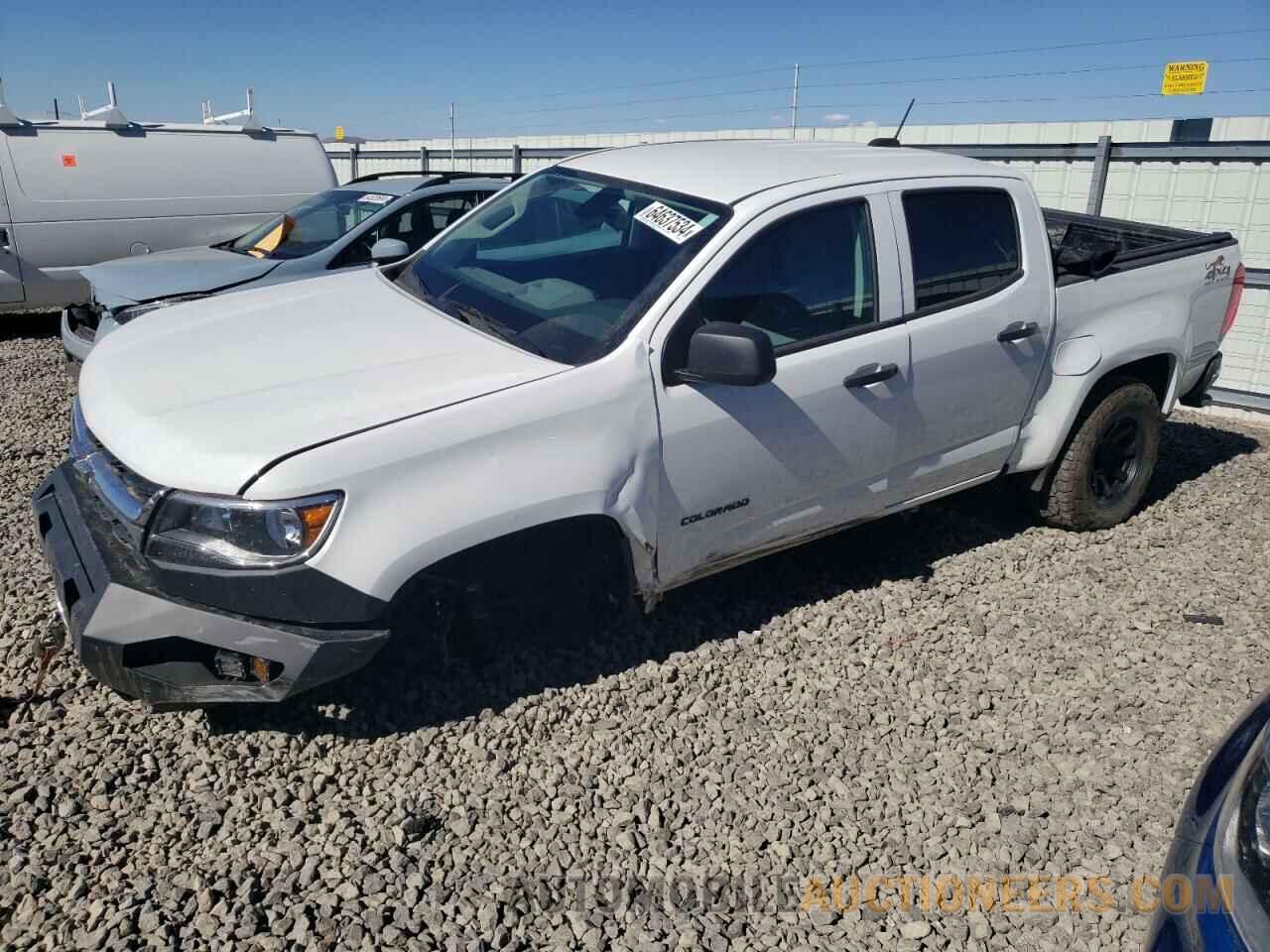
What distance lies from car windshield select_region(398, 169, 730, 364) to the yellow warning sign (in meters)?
8.26

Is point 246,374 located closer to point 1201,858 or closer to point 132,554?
point 132,554

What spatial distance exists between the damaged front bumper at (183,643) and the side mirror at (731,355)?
132 centimetres

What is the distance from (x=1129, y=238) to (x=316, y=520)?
16.3ft

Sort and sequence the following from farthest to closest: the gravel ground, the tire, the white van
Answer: the white van, the tire, the gravel ground

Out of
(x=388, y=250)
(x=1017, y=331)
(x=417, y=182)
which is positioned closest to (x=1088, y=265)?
(x=1017, y=331)

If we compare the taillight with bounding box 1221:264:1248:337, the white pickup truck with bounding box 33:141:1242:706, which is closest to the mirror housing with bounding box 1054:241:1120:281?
the white pickup truck with bounding box 33:141:1242:706

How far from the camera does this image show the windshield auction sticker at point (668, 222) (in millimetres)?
3473

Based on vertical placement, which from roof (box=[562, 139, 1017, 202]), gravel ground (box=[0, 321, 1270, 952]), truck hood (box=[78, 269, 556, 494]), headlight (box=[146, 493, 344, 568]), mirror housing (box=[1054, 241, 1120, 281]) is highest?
roof (box=[562, 139, 1017, 202])

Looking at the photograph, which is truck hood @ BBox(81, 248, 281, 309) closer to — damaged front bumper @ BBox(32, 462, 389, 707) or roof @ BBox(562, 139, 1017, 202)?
roof @ BBox(562, 139, 1017, 202)

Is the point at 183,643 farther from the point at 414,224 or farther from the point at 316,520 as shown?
the point at 414,224

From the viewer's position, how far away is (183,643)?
2721 millimetres

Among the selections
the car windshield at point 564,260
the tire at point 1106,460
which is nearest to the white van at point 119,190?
the car windshield at point 564,260

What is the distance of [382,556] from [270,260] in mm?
5105

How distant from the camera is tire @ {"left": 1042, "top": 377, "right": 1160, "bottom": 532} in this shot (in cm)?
476
